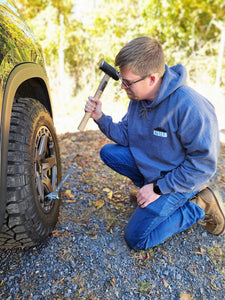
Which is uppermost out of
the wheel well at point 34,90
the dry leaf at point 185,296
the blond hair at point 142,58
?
the blond hair at point 142,58

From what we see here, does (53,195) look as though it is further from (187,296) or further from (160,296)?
(187,296)

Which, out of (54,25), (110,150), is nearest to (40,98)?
(110,150)

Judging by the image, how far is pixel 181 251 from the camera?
1.85m

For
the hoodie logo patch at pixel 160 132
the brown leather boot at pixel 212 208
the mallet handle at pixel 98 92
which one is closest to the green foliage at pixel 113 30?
the mallet handle at pixel 98 92

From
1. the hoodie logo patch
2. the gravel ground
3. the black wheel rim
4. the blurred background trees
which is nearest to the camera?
the gravel ground

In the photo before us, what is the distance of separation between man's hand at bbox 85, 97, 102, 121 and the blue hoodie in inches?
12.0

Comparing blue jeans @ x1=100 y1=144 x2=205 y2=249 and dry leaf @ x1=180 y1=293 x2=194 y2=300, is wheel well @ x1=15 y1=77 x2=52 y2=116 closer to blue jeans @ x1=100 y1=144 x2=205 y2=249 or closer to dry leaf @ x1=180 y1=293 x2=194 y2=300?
blue jeans @ x1=100 y1=144 x2=205 y2=249

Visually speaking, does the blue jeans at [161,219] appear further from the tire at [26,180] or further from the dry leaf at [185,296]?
the tire at [26,180]

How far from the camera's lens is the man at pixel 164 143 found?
1.60 meters

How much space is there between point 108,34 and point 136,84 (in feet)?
16.4

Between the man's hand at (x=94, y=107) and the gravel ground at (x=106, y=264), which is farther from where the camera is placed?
the man's hand at (x=94, y=107)

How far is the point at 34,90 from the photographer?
188 cm

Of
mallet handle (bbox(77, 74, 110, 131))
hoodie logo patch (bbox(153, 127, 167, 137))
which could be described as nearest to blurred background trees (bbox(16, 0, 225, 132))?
mallet handle (bbox(77, 74, 110, 131))

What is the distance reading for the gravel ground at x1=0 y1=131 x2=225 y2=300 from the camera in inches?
59.3
